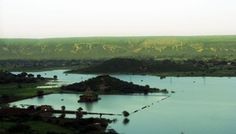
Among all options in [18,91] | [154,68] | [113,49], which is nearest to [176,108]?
[18,91]

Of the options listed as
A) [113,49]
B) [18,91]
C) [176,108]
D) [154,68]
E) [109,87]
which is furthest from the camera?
[113,49]

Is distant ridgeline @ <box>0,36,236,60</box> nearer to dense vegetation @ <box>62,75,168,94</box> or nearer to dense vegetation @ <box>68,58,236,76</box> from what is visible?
dense vegetation @ <box>68,58,236,76</box>

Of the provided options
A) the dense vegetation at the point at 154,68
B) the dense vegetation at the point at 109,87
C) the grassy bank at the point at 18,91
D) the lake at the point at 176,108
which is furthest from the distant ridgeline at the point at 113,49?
the lake at the point at 176,108

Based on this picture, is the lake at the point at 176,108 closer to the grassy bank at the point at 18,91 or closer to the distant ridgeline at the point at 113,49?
the grassy bank at the point at 18,91

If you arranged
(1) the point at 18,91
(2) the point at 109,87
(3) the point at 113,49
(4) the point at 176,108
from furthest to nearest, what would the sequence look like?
1. (3) the point at 113,49
2. (2) the point at 109,87
3. (1) the point at 18,91
4. (4) the point at 176,108

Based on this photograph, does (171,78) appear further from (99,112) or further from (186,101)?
(99,112)

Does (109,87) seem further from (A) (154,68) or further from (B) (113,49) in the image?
(B) (113,49)

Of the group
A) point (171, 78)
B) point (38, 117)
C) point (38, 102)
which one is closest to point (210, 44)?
point (171, 78)

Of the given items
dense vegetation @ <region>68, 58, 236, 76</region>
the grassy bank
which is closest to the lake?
the grassy bank
